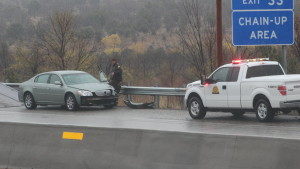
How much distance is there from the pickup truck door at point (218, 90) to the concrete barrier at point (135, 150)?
704 cm

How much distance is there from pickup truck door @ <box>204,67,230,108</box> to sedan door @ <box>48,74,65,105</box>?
6732 mm

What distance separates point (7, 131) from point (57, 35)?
93.4 ft

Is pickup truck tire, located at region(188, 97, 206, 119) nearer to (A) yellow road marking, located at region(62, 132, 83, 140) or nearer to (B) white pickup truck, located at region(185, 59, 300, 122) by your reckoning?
(B) white pickup truck, located at region(185, 59, 300, 122)

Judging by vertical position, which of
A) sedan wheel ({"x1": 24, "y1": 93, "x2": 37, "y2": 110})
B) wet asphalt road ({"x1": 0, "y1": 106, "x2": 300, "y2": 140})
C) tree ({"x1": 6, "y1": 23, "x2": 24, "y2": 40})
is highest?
tree ({"x1": 6, "y1": 23, "x2": 24, "y2": 40})

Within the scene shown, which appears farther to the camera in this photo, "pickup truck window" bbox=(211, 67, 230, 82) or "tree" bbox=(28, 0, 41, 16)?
"tree" bbox=(28, 0, 41, 16)

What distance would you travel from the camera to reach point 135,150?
10070 mm

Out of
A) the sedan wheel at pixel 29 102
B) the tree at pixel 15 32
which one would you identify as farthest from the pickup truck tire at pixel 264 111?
the tree at pixel 15 32

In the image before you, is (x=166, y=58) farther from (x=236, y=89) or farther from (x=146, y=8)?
(x=146, y=8)

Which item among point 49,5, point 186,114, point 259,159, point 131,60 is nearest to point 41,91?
point 186,114

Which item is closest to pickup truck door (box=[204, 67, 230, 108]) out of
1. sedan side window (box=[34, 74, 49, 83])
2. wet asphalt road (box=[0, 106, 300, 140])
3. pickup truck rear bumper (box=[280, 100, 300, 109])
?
wet asphalt road (box=[0, 106, 300, 140])

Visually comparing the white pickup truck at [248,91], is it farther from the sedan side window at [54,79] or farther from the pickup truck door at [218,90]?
the sedan side window at [54,79]

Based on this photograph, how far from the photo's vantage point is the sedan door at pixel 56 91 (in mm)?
22438

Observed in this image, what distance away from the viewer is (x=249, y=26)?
754 inches

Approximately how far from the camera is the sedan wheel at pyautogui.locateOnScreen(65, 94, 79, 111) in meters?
22.0
